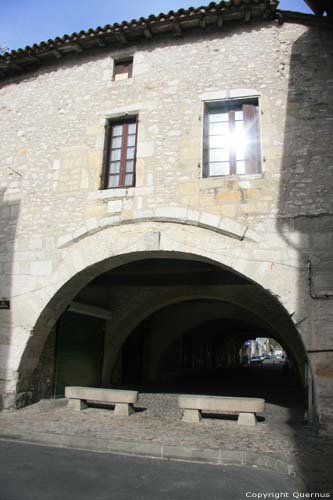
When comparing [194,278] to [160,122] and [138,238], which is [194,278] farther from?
[160,122]

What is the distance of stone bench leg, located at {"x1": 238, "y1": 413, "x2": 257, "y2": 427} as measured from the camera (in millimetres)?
5535

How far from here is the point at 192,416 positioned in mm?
5781

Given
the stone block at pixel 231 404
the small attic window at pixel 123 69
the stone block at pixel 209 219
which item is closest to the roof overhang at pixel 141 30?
the small attic window at pixel 123 69

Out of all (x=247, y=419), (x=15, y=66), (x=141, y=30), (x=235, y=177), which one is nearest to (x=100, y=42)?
(x=141, y=30)

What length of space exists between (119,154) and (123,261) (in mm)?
1793

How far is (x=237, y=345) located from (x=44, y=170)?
24.1 meters

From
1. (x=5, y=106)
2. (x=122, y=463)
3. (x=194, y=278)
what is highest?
(x=5, y=106)

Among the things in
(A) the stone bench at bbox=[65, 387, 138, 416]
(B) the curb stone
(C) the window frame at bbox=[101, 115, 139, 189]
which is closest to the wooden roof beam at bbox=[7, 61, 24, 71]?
(C) the window frame at bbox=[101, 115, 139, 189]

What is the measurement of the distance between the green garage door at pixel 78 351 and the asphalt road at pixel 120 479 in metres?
3.42

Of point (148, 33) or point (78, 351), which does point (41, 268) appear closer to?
point (78, 351)

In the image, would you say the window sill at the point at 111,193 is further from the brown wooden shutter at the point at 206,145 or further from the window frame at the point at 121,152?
the brown wooden shutter at the point at 206,145

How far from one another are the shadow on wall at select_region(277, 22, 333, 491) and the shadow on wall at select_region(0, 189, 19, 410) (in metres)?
4.16

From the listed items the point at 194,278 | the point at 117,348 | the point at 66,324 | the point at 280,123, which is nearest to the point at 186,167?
the point at 280,123

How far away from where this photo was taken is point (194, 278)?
25.2 ft
